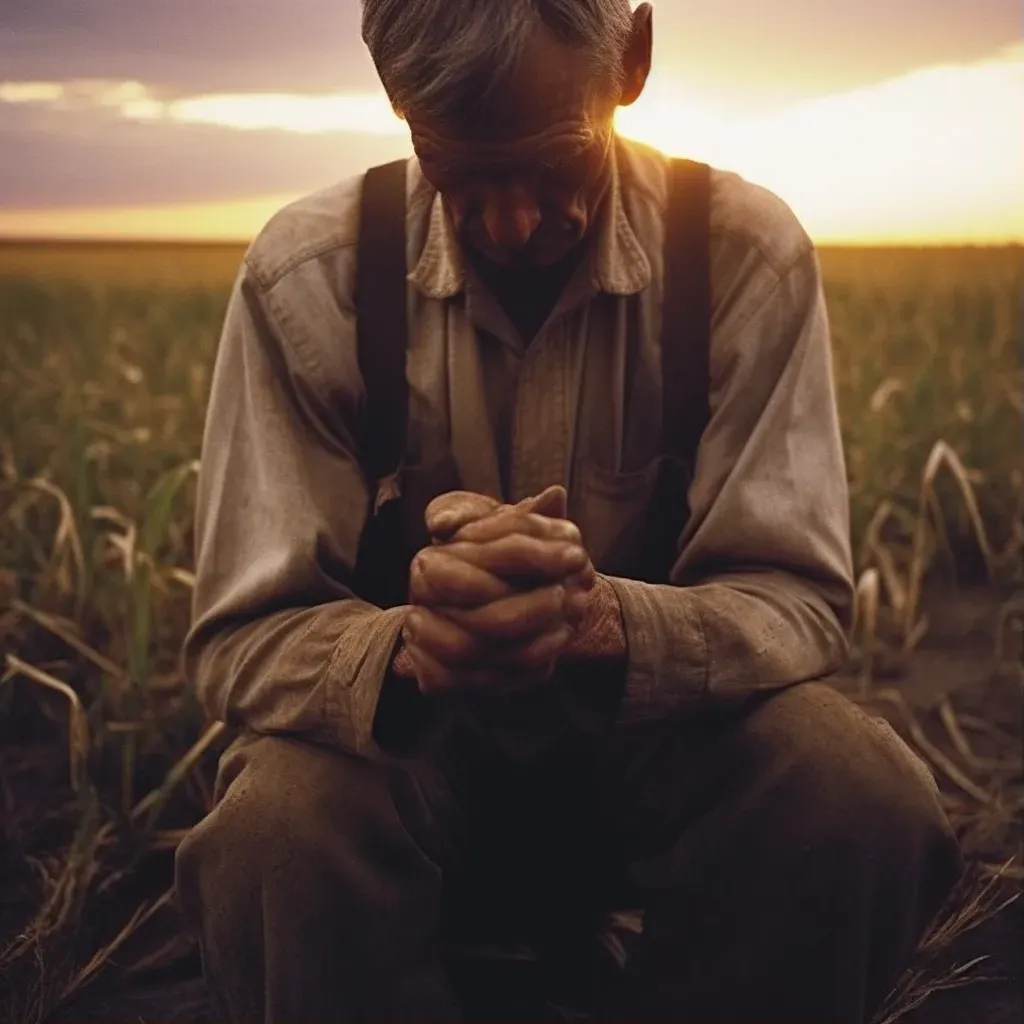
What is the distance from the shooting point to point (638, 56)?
5.42 ft

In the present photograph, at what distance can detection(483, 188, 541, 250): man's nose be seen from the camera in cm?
155

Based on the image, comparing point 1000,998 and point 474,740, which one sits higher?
point 474,740

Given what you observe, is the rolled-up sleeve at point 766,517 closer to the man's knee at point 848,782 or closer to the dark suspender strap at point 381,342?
the man's knee at point 848,782

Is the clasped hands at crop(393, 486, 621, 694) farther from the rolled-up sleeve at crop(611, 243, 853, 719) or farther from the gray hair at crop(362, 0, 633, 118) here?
the gray hair at crop(362, 0, 633, 118)

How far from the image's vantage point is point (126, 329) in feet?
19.8

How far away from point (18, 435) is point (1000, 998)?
9.47ft

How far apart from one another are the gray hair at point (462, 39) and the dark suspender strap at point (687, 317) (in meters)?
0.26

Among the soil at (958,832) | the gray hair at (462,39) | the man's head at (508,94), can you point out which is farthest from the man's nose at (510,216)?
the soil at (958,832)

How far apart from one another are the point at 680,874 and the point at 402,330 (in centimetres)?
77

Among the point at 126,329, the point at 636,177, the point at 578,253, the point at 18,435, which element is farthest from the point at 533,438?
the point at 126,329

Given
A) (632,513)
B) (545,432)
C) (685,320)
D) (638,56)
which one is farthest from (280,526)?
(638,56)

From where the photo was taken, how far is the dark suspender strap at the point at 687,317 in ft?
5.70

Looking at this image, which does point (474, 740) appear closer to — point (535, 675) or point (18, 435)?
point (535, 675)

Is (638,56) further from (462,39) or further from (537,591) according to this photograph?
(537,591)
